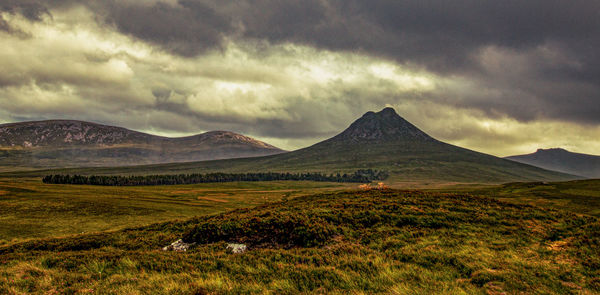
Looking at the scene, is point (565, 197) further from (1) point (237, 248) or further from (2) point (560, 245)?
(1) point (237, 248)

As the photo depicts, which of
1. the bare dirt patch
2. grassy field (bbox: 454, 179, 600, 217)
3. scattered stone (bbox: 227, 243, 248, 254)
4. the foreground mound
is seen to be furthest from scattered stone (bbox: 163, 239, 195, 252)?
grassy field (bbox: 454, 179, 600, 217)

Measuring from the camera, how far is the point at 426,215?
20.9 m

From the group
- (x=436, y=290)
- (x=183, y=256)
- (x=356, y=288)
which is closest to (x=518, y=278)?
(x=436, y=290)

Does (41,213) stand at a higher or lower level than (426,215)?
lower

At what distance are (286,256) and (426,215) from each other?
11.9m

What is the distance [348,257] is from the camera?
44.5 feet

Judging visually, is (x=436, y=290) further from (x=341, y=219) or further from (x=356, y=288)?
(x=341, y=219)

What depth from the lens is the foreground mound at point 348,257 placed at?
10571 mm

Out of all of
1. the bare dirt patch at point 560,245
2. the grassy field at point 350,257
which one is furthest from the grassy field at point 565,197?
the grassy field at point 350,257

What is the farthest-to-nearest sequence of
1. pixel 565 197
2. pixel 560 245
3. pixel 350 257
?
pixel 565 197 → pixel 560 245 → pixel 350 257

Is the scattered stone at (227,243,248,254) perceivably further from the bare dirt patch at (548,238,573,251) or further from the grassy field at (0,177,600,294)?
the bare dirt patch at (548,238,573,251)

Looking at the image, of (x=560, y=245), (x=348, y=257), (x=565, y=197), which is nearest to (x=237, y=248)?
(x=348, y=257)

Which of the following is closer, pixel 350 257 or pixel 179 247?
pixel 350 257

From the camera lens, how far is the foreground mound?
1057 centimetres
